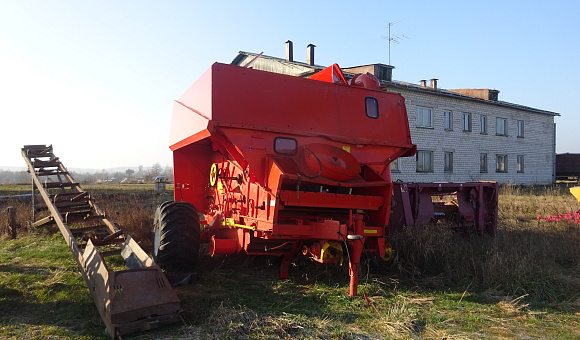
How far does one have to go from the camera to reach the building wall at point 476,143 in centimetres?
2286

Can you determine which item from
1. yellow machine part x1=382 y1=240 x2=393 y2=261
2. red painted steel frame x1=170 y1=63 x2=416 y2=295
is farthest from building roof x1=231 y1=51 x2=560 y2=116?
yellow machine part x1=382 y1=240 x2=393 y2=261

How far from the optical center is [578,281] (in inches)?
213

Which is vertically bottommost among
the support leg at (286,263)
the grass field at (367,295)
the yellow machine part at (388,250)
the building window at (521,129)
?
the grass field at (367,295)

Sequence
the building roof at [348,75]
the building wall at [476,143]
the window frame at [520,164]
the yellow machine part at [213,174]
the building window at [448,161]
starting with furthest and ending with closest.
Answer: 1. the window frame at [520,164]
2. the building window at [448,161]
3. the building wall at [476,143]
4. the building roof at [348,75]
5. the yellow machine part at [213,174]

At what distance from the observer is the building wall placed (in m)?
22.9

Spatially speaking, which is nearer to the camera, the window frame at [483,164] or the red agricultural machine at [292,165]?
the red agricultural machine at [292,165]

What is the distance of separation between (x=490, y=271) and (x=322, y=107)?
303cm

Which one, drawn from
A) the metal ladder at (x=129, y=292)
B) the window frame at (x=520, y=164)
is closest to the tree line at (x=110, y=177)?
the window frame at (x=520, y=164)

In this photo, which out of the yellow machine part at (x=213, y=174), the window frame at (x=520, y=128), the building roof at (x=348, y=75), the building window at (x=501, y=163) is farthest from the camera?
the window frame at (x=520, y=128)

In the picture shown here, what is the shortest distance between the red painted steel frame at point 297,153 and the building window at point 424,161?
692 inches

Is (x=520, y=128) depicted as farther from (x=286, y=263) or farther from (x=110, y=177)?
(x=110, y=177)

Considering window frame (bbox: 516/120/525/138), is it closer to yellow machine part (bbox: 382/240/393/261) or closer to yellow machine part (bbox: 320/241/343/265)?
yellow machine part (bbox: 382/240/393/261)

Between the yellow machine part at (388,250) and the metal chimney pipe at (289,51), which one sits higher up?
the metal chimney pipe at (289,51)

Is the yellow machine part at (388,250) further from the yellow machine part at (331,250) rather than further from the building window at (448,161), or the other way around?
the building window at (448,161)
